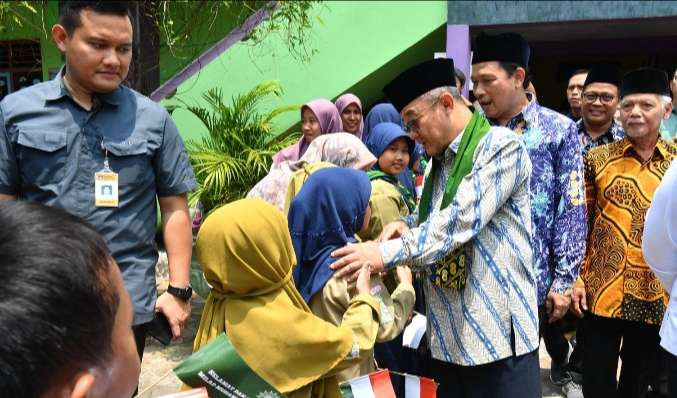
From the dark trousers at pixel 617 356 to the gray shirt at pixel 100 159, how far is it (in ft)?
6.75

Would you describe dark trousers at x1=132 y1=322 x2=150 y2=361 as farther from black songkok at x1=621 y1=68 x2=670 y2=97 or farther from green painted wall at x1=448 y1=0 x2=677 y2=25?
green painted wall at x1=448 y1=0 x2=677 y2=25

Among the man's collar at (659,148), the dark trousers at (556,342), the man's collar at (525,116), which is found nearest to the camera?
the man's collar at (525,116)

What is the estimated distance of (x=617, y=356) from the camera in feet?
9.67

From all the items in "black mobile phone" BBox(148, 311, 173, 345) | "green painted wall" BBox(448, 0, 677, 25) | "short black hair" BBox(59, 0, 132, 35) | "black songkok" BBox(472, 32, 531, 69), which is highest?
"green painted wall" BBox(448, 0, 677, 25)

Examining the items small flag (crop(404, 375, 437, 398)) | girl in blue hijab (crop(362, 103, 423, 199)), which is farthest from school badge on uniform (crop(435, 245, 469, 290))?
girl in blue hijab (crop(362, 103, 423, 199))

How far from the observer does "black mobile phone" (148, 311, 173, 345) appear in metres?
2.37

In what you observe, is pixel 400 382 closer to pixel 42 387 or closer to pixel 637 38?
pixel 42 387

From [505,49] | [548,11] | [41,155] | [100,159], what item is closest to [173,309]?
[100,159]

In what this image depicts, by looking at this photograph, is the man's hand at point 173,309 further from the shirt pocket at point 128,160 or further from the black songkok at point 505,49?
the black songkok at point 505,49

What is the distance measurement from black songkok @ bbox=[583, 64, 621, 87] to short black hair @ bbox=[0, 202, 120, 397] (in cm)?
354

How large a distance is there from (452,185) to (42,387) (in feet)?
5.13

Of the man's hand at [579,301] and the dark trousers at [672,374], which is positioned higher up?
the dark trousers at [672,374]

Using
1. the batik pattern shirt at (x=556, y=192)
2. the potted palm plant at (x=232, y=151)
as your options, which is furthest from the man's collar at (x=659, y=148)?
the potted palm plant at (x=232, y=151)

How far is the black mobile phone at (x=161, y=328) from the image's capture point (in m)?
2.37
